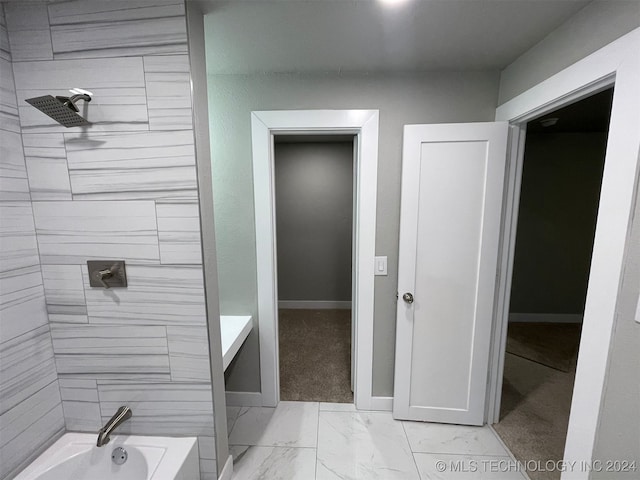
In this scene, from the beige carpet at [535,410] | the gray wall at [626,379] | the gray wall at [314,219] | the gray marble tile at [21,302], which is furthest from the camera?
the gray wall at [314,219]

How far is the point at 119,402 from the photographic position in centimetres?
119

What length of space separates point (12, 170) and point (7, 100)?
27 cm

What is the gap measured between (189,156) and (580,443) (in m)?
1.96

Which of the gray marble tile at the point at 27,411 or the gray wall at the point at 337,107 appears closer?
the gray marble tile at the point at 27,411

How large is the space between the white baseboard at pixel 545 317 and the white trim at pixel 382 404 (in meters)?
2.51

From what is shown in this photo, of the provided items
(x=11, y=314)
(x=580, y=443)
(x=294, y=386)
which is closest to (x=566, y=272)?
(x=580, y=443)

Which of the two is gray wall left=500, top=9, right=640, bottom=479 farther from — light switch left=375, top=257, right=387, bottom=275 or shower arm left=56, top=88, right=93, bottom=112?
shower arm left=56, top=88, right=93, bottom=112

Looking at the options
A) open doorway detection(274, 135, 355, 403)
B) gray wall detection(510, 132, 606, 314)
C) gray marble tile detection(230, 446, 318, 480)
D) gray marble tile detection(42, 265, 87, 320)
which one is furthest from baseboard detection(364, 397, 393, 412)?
gray wall detection(510, 132, 606, 314)

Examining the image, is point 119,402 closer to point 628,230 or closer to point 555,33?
point 628,230

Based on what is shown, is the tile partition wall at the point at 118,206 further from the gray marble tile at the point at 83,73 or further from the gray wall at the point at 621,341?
the gray wall at the point at 621,341

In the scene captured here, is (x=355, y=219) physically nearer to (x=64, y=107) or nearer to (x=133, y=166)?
(x=133, y=166)

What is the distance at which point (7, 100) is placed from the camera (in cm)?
98

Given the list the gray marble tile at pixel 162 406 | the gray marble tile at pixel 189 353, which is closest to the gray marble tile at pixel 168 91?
the gray marble tile at pixel 189 353

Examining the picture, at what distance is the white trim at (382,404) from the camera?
182 cm
